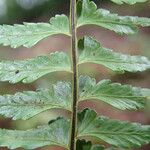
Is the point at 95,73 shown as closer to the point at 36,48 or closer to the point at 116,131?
the point at 36,48

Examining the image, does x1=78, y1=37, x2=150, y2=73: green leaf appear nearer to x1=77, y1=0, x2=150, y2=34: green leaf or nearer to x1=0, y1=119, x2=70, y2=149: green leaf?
x1=77, y1=0, x2=150, y2=34: green leaf

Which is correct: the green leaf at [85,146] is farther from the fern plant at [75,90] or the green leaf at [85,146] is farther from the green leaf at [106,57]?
the green leaf at [106,57]

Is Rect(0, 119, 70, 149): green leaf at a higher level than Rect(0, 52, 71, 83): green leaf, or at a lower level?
lower

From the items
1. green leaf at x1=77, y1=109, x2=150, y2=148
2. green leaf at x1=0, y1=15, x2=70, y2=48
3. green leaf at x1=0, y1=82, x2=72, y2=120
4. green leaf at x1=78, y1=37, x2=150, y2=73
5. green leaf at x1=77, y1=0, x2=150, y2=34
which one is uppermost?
green leaf at x1=77, y1=0, x2=150, y2=34

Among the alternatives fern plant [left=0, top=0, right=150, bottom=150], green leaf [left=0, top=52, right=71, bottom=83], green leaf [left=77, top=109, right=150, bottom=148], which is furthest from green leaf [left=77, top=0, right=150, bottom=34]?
green leaf [left=77, top=109, right=150, bottom=148]

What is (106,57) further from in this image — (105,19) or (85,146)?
(85,146)

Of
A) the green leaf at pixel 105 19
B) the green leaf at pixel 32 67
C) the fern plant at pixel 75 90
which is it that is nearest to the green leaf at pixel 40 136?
the fern plant at pixel 75 90
